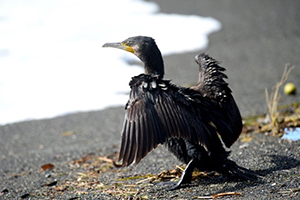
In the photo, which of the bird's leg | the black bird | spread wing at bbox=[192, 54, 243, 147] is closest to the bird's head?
the black bird

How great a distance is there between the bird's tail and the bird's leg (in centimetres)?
27

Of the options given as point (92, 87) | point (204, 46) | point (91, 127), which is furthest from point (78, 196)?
point (204, 46)

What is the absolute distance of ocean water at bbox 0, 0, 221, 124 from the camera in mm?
8883

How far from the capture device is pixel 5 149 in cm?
703

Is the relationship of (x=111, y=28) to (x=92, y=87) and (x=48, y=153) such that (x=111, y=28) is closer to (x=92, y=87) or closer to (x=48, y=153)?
(x=92, y=87)

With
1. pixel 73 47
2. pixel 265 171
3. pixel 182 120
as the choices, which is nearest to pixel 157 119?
pixel 182 120

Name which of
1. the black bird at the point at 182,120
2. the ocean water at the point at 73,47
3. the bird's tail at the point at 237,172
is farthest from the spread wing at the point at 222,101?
the ocean water at the point at 73,47

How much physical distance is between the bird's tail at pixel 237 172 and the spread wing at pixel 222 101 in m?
0.24

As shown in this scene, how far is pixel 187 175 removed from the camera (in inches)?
175

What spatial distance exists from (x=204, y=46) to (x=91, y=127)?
12.2ft

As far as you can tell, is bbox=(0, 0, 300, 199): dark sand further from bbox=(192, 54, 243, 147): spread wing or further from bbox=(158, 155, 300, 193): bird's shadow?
bbox=(192, 54, 243, 147): spread wing

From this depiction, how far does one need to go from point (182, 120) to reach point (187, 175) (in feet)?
1.89

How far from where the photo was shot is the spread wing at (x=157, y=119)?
409 centimetres

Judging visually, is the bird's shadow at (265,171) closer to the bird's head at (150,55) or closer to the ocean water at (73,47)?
the bird's head at (150,55)
